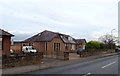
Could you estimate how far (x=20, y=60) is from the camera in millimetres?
17500

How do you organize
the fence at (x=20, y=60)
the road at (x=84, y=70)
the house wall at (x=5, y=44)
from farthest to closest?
the house wall at (x=5, y=44) → the fence at (x=20, y=60) → the road at (x=84, y=70)

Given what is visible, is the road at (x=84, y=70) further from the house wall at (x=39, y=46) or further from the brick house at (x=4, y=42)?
the house wall at (x=39, y=46)

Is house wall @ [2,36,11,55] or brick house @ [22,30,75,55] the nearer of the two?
house wall @ [2,36,11,55]

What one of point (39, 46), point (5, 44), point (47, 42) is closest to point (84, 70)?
point (5, 44)

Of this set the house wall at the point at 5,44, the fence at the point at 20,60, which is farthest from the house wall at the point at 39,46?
the fence at the point at 20,60

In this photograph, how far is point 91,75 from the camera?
11352mm

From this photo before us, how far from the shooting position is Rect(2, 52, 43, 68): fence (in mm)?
16031

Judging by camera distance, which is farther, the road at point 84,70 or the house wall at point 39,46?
the house wall at point 39,46

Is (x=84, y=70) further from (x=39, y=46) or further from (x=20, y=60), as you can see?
(x=39, y=46)

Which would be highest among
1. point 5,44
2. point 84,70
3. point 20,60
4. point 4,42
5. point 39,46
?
point 39,46

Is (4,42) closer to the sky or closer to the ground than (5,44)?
closer to the sky

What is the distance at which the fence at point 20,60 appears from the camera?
16031 mm

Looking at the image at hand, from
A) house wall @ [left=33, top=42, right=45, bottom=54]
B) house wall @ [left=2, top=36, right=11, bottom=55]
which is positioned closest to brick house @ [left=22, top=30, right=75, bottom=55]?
house wall @ [left=33, top=42, right=45, bottom=54]

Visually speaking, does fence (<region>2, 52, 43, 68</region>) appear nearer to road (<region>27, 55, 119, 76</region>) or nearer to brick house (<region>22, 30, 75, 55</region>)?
road (<region>27, 55, 119, 76</region>)
